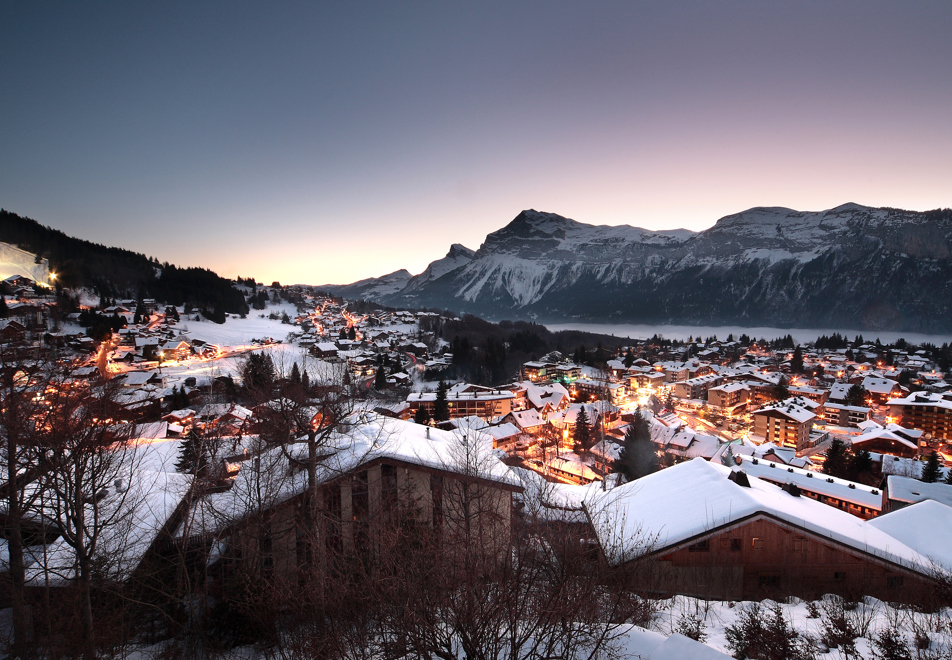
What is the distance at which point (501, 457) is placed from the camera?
27141 mm

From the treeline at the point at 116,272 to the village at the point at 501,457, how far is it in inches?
302

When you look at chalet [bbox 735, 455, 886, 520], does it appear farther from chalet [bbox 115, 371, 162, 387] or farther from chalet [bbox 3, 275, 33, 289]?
chalet [bbox 3, 275, 33, 289]

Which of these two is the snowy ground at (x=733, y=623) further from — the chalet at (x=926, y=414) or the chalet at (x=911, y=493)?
the chalet at (x=926, y=414)

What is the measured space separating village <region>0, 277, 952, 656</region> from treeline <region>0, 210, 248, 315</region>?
25.2 ft

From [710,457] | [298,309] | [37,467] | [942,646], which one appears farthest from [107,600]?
[298,309]

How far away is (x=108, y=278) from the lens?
258 feet

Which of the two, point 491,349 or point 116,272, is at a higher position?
point 116,272

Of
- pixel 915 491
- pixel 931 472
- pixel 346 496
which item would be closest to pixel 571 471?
pixel 915 491

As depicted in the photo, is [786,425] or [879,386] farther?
[879,386]

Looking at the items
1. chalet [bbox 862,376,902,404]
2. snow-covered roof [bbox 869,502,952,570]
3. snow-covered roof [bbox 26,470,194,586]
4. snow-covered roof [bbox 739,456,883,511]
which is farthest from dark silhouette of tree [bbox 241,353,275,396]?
chalet [bbox 862,376,902,404]

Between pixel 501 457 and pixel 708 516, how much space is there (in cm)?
1714

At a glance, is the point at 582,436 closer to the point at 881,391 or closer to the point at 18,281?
the point at 881,391

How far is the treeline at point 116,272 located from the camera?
7188cm

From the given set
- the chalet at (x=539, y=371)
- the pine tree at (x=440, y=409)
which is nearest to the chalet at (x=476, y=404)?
the pine tree at (x=440, y=409)
